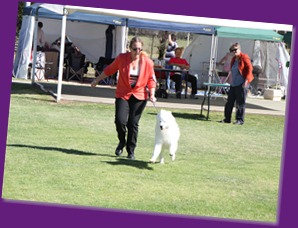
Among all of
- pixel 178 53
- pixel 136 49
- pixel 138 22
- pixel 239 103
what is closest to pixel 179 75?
pixel 178 53

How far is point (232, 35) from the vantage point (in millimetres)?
18531

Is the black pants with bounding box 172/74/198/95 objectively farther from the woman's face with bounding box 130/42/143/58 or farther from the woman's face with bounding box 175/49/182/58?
the woman's face with bounding box 130/42/143/58

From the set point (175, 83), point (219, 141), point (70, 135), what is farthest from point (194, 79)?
point (70, 135)

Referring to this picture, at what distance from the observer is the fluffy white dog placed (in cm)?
860

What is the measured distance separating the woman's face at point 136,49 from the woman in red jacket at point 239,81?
598cm

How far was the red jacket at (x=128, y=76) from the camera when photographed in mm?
9008

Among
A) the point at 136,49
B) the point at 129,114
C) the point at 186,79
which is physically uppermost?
the point at 136,49

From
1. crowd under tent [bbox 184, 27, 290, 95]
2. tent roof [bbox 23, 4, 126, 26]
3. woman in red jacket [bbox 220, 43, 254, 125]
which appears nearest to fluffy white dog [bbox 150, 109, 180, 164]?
woman in red jacket [bbox 220, 43, 254, 125]

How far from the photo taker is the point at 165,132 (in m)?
8.72

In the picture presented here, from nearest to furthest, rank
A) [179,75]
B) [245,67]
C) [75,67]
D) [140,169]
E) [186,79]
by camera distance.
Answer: [140,169] < [245,67] < [186,79] < [179,75] < [75,67]

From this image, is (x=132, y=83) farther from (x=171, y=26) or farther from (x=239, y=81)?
(x=171, y=26)

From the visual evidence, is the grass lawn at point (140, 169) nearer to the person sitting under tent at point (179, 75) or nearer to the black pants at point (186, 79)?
the person sitting under tent at point (179, 75)

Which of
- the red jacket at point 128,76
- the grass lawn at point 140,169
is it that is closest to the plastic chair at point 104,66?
the grass lawn at point 140,169

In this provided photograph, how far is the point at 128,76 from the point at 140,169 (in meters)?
1.16
